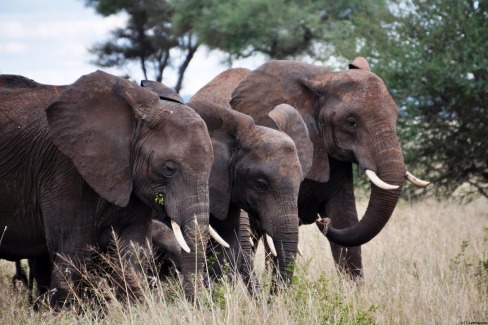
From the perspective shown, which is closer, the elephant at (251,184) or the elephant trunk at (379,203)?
the elephant at (251,184)

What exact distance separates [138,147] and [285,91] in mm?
2295

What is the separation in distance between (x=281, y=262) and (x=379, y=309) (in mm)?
806

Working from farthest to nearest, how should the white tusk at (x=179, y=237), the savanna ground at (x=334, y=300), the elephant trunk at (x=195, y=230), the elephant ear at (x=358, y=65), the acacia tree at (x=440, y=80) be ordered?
the acacia tree at (x=440, y=80), the elephant ear at (x=358, y=65), the elephant trunk at (x=195, y=230), the white tusk at (x=179, y=237), the savanna ground at (x=334, y=300)

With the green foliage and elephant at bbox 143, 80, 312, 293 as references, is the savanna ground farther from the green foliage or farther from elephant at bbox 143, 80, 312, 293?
→ the green foliage

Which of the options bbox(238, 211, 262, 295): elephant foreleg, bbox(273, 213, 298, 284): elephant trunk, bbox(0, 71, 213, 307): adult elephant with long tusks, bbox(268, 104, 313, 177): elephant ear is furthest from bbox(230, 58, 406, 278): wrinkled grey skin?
bbox(0, 71, 213, 307): adult elephant with long tusks

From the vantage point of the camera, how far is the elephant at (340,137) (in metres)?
8.02

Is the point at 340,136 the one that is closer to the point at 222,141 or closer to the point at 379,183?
the point at 379,183

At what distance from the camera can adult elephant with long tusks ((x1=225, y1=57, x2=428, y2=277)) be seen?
8.02 m

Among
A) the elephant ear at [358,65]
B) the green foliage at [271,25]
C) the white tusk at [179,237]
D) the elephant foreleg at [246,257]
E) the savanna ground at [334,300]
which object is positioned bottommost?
the savanna ground at [334,300]

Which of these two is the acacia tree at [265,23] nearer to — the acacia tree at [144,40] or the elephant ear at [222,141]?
the acacia tree at [144,40]

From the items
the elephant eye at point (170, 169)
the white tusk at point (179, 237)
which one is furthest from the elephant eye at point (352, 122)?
the white tusk at point (179, 237)

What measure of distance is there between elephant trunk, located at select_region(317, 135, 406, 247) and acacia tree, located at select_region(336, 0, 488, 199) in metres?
5.78

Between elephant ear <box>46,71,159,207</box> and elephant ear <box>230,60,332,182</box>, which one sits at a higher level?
elephant ear <box>230,60,332,182</box>

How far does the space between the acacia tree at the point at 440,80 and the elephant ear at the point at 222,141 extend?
6666 mm
